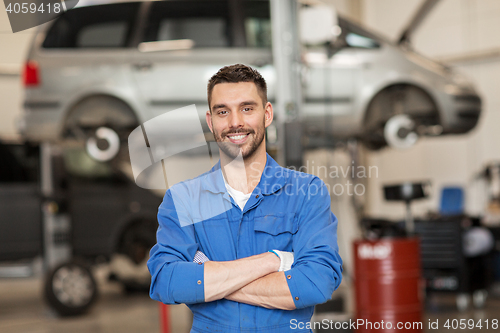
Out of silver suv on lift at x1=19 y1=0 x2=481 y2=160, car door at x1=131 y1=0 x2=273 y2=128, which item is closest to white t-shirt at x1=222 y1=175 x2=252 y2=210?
silver suv on lift at x1=19 y1=0 x2=481 y2=160

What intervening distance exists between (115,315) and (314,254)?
3397 mm

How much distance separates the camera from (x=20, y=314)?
406 centimetres

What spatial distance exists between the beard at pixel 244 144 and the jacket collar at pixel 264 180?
70 millimetres

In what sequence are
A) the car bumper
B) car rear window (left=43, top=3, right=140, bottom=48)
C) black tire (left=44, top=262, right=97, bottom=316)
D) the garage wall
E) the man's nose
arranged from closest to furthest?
the man's nose, car rear window (left=43, top=3, right=140, bottom=48), the car bumper, black tire (left=44, top=262, right=97, bottom=316), the garage wall

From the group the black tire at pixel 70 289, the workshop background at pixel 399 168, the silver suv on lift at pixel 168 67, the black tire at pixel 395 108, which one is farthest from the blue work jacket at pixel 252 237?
the black tire at pixel 70 289

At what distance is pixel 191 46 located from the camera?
2.28 metres

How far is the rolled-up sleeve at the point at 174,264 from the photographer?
3.04 feet

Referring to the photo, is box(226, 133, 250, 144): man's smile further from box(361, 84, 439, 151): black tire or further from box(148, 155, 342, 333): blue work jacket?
box(361, 84, 439, 151): black tire

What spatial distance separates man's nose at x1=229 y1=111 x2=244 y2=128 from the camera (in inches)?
36.2

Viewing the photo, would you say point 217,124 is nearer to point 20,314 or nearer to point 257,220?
point 257,220

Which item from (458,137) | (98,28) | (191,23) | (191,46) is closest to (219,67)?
(191,46)

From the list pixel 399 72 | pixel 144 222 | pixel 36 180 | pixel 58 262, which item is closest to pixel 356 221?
pixel 399 72

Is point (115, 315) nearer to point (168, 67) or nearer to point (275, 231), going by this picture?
point (168, 67)

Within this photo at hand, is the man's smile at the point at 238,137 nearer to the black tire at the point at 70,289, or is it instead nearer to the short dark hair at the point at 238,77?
the short dark hair at the point at 238,77
